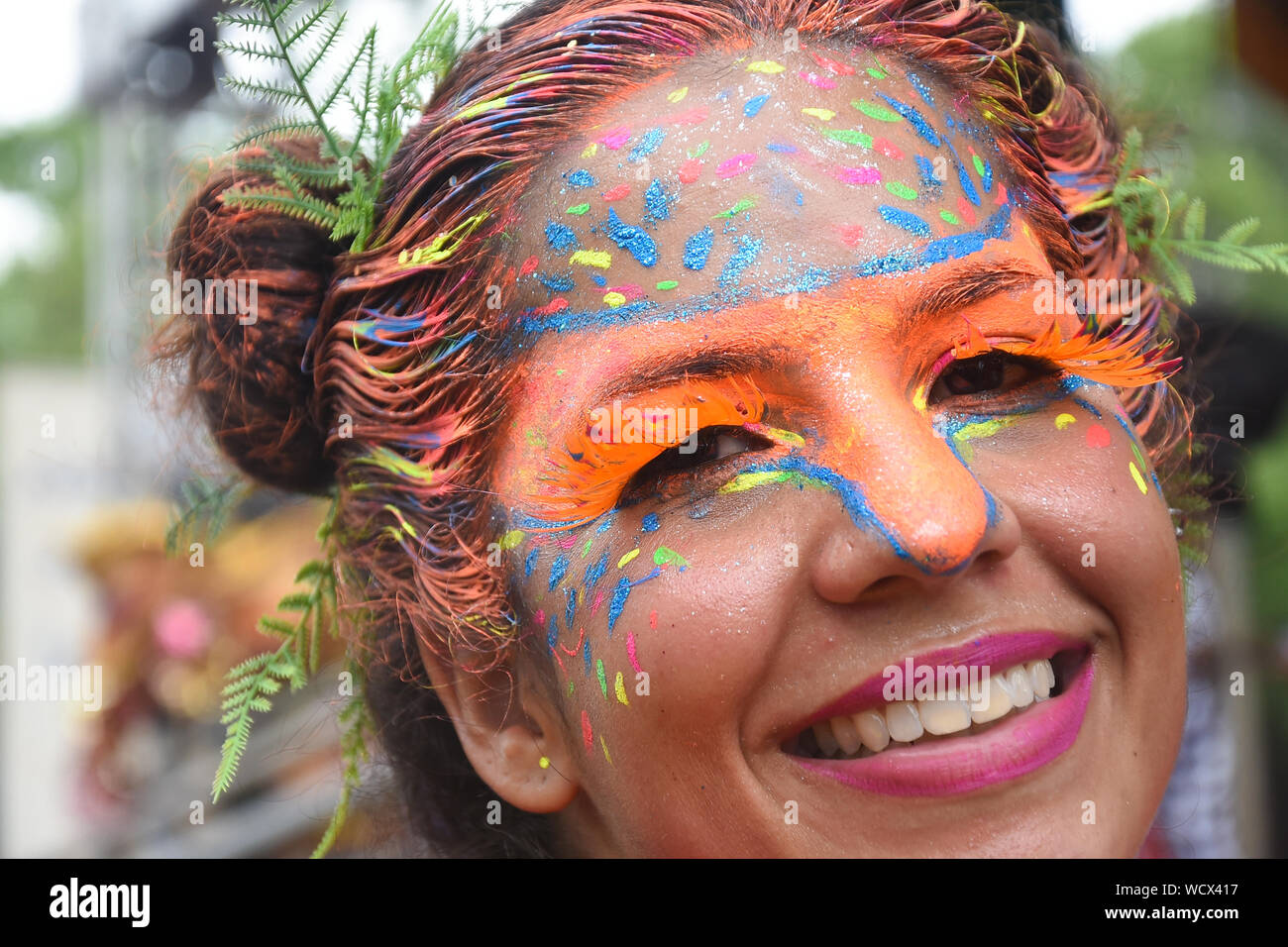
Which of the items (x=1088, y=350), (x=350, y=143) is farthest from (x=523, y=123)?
(x=1088, y=350)

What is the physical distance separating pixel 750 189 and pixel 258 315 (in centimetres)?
95

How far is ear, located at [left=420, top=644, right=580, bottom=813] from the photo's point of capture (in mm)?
1801

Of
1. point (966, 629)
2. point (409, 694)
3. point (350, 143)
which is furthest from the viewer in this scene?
point (409, 694)

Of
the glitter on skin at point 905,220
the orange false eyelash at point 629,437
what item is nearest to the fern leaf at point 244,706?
the orange false eyelash at point 629,437

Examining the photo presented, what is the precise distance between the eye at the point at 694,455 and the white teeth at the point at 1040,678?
54 cm

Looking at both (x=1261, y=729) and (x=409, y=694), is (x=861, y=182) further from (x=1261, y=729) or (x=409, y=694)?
(x=1261, y=729)

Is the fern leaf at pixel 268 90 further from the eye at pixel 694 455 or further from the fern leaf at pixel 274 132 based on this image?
the eye at pixel 694 455

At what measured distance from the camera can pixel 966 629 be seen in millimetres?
1544

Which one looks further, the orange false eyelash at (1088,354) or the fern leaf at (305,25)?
the fern leaf at (305,25)

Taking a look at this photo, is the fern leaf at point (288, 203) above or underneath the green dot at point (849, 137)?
above

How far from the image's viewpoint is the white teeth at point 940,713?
1.58 meters

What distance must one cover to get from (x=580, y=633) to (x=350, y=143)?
99 centimetres
